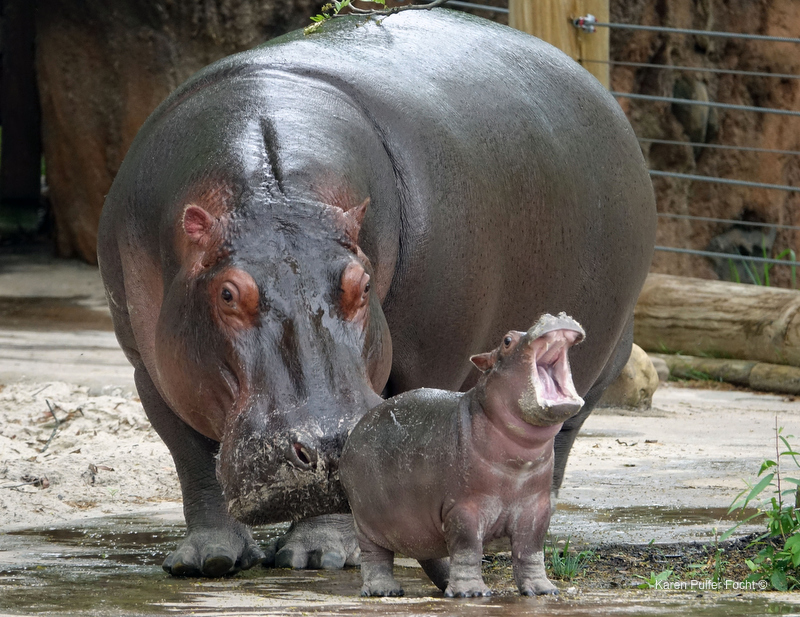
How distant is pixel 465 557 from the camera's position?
7.71 feet

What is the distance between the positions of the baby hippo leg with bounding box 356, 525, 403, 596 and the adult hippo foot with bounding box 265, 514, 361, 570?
0.68 metres

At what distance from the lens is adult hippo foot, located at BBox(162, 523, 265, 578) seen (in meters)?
3.05

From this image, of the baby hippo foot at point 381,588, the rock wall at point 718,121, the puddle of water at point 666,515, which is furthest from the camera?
the rock wall at point 718,121

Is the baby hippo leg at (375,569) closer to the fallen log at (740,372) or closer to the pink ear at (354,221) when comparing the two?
the pink ear at (354,221)

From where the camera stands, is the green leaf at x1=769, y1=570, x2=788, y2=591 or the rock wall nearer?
the green leaf at x1=769, y1=570, x2=788, y2=591

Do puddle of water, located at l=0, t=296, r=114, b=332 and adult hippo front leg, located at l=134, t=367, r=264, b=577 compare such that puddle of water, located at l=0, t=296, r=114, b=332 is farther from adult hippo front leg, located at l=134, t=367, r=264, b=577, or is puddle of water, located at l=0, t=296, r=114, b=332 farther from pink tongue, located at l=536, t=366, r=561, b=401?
pink tongue, located at l=536, t=366, r=561, b=401

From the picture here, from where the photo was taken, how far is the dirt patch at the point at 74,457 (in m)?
4.02

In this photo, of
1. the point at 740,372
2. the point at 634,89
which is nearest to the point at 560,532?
the point at 740,372

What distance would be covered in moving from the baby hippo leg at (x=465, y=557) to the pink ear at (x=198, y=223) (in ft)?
2.77

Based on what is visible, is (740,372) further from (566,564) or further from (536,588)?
(536,588)

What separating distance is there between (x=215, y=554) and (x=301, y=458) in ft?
2.45

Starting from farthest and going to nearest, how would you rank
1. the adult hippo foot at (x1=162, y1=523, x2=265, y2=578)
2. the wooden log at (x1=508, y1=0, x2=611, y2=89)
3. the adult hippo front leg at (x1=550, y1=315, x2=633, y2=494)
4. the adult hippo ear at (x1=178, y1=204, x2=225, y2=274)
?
the wooden log at (x1=508, y1=0, x2=611, y2=89)
the adult hippo front leg at (x1=550, y1=315, x2=633, y2=494)
the adult hippo foot at (x1=162, y1=523, x2=265, y2=578)
the adult hippo ear at (x1=178, y1=204, x2=225, y2=274)

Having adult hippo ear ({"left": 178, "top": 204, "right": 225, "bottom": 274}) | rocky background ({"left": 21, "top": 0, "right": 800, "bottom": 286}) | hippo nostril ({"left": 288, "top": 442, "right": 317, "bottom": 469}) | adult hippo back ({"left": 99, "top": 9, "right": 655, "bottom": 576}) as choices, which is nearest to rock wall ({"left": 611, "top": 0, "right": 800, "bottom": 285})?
rocky background ({"left": 21, "top": 0, "right": 800, "bottom": 286})

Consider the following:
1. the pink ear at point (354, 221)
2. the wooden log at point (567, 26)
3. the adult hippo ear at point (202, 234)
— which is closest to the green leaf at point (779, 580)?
the pink ear at point (354, 221)
